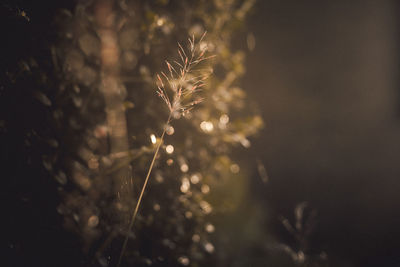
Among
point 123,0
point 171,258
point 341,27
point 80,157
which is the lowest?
point 171,258

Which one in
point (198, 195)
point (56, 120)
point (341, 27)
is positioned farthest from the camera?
point (341, 27)

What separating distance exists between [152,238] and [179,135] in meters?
0.49

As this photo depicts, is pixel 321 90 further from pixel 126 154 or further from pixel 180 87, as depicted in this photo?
pixel 180 87

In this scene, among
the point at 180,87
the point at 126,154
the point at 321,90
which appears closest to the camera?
the point at 180,87

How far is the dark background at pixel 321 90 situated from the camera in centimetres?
335

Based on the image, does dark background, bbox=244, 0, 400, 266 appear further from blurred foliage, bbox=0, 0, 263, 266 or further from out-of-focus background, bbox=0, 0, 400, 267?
blurred foliage, bbox=0, 0, 263, 266

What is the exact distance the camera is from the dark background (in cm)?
335

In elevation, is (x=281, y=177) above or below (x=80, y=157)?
above

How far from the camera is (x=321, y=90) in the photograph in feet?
11.5

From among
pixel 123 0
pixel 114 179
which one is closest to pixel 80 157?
pixel 114 179

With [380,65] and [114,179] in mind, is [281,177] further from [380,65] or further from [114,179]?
[114,179]

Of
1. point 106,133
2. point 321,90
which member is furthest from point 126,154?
point 321,90

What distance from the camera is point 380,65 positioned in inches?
136

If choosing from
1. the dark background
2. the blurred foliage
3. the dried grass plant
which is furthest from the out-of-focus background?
the dark background
